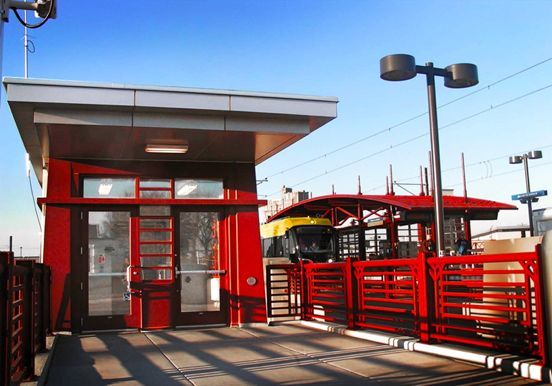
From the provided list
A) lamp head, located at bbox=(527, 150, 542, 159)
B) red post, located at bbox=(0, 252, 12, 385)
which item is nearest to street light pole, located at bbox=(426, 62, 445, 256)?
red post, located at bbox=(0, 252, 12, 385)

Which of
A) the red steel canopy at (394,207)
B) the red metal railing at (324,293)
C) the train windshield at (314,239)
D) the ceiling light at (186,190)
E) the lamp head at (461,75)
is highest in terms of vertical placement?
the lamp head at (461,75)

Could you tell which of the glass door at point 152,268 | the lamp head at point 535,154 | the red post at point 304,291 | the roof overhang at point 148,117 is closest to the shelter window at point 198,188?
the glass door at point 152,268

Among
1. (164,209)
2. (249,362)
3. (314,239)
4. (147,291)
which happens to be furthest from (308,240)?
(249,362)

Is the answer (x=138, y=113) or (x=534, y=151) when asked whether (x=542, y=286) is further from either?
(x=534, y=151)

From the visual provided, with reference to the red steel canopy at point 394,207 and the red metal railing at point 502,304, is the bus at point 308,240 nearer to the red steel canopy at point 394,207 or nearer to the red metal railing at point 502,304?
the red steel canopy at point 394,207

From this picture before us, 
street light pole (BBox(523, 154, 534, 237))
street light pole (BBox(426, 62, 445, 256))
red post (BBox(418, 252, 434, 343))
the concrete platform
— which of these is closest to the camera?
the concrete platform

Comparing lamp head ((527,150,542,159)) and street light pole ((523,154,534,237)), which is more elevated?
lamp head ((527,150,542,159))

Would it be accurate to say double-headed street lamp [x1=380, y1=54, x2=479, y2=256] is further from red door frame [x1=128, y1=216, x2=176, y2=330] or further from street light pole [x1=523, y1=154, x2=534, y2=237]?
street light pole [x1=523, y1=154, x2=534, y2=237]

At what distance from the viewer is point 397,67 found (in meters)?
9.75

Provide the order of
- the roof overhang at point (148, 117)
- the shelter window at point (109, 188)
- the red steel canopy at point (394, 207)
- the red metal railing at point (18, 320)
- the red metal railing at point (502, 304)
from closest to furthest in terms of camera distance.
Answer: the red metal railing at point (18, 320) → the red metal railing at point (502, 304) → the roof overhang at point (148, 117) → the shelter window at point (109, 188) → the red steel canopy at point (394, 207)

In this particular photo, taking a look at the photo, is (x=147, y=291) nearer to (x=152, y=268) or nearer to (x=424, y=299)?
(x=152, y=268)

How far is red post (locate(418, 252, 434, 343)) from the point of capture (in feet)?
27.6

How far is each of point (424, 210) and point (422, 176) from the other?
2206 cm

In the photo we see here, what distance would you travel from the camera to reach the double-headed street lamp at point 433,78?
31.7 ft
